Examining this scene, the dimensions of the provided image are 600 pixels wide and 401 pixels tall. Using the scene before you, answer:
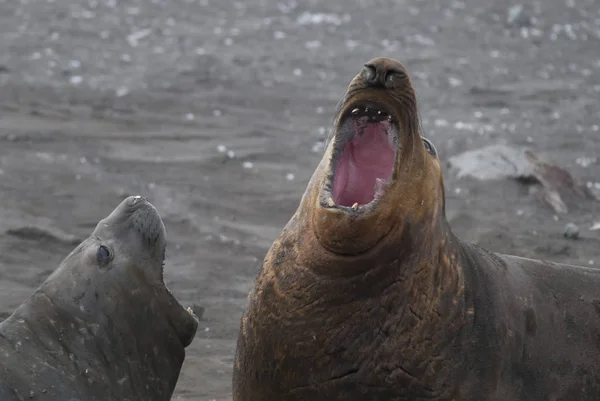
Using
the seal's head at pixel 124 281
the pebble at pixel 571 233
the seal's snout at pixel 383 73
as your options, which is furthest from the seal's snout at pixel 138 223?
the pebble at pixel 571 233

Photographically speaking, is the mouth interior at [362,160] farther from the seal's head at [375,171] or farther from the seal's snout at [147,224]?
the seal's snout at [147,224]

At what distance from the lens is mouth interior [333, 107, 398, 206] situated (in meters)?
4.22

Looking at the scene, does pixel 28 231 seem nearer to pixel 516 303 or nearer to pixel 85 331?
pixel 85 331

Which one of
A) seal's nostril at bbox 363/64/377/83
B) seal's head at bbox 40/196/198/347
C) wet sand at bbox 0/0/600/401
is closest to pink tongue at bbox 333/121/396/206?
seal's nostril at bbox 363/64/377/83

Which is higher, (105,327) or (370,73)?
(370,73)

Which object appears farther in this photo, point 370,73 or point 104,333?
point 104,333

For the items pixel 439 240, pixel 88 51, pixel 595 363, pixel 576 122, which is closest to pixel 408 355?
pixel 439 240

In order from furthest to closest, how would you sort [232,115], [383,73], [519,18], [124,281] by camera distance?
[519,18]
[232,115]
[124,281]
[383,73]

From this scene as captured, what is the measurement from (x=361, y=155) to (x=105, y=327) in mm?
1296

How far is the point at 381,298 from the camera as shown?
13.1 feet

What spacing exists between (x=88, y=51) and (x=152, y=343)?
8571 millimetres

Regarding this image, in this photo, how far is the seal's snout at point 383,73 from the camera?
3.96 meters

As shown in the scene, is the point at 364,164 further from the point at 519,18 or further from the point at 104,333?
the point at 519,18

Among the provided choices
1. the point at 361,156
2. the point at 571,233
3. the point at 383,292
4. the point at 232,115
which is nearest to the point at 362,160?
the point at 361,156
